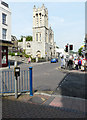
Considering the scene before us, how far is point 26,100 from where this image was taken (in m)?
4.51

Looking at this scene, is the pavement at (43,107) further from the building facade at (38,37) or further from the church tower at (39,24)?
the church tower at (39,24)

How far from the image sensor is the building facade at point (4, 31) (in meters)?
16.2

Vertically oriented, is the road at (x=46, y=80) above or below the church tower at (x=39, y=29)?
below

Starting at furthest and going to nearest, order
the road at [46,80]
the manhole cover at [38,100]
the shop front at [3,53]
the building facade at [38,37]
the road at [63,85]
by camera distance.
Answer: the building facade at [38,37] → the shop front at [3,53] → the road at [46,80] → the road at [63,85] → the manhole cover at [38,100]

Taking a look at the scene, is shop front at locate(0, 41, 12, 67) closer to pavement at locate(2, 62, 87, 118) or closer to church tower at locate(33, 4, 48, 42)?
pavement at locate(2, 62, 87, 118)

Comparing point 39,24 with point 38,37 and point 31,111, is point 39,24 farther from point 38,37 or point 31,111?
point 31,111

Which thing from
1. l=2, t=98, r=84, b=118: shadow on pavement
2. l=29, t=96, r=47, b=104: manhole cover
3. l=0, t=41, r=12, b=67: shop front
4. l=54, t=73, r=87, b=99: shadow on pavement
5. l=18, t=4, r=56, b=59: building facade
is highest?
l=18, t=4, r=56, b=59: building facade

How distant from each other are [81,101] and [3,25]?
54.6 feet

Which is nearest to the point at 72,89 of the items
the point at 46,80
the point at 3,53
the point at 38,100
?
the point at 38,100

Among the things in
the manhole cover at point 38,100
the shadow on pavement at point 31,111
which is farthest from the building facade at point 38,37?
the shadow on pavement at point 31,111

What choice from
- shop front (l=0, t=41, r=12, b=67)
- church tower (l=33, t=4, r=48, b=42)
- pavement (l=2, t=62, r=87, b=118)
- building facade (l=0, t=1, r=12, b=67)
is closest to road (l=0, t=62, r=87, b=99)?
pavement (l=2, t=62, r=87, b=118)

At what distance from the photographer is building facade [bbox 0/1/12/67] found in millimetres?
16164

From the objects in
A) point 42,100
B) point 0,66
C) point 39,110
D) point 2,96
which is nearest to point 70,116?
point 39,110

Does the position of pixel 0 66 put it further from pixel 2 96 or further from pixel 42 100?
pixel 42 100
